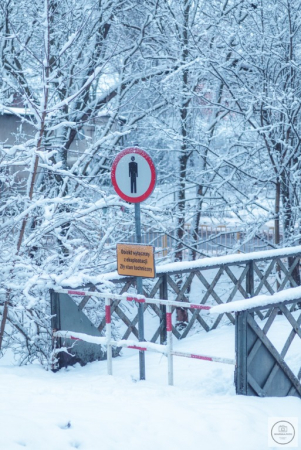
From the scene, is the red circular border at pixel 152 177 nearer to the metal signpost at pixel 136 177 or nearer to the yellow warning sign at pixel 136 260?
the metal signpost at pixel 136 177

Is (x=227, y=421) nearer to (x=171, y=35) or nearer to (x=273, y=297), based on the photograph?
(x=273, y=297)

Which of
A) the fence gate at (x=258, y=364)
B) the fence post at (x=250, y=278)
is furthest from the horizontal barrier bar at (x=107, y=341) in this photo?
the fence post at (x=250, y=278)

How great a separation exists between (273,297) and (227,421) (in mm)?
1465

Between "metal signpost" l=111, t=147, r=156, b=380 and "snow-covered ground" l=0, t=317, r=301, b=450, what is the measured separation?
65cm

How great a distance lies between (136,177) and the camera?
6242 millimetres

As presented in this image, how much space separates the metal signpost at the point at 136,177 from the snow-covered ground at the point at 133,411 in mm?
652

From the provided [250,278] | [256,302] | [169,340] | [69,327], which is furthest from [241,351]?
[250,278]

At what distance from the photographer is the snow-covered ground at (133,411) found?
4387mm

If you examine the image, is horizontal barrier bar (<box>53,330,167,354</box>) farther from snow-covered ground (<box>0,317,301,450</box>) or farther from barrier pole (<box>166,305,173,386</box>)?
snow-covered ground (<box>0,317,301,450</box>)

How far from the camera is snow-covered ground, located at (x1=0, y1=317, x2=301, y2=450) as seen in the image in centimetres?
439

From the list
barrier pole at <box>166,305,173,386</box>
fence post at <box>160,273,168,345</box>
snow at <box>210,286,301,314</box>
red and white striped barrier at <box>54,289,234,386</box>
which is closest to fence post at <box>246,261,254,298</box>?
fence post at <box>160,273,168,345</box>

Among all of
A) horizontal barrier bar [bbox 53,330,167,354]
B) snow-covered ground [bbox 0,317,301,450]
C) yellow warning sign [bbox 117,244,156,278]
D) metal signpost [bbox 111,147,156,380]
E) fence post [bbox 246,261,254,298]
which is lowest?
snow-covered ground [bbox 0,317,301,450]

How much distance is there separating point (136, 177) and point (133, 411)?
2.37m

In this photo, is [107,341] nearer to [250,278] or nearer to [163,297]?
[163,297]
